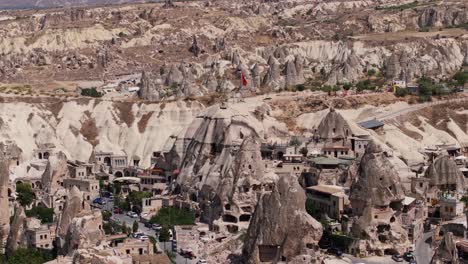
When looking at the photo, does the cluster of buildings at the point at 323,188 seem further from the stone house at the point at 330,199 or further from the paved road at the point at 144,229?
the paved road at the point at 144,229

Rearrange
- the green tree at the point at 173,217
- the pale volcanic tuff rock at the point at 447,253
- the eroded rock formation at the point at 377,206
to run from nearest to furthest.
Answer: the pale volcanic tuff rock at the point at 447,253 → the eroded rock formation at the point at 377,206 → the green tree at the point at 173,217

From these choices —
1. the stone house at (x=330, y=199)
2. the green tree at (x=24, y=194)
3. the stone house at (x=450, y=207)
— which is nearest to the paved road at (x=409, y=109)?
the stone house at (x=330, y=199)

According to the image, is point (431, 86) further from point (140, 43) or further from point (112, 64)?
point (140, 43)

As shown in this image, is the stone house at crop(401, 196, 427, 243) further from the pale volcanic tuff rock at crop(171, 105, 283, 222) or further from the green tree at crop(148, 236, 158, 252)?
the green tree at crop(148, 236, 158, 252)

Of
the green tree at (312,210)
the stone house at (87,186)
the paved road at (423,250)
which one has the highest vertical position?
the stone house at (87,186)

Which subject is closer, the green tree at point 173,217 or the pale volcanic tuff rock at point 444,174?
the green tree at point 173,217

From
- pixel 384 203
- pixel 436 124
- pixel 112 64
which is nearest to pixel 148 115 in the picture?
pixel 436 124

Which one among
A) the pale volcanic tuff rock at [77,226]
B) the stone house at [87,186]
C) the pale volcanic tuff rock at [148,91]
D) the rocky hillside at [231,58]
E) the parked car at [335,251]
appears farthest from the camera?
the rocky hillside at [231,58]
